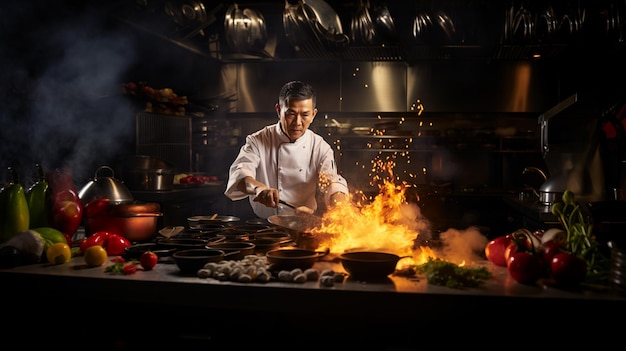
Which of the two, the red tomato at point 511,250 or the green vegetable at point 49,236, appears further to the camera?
the green vegetable at point 49,236

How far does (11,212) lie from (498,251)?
94.4 inches

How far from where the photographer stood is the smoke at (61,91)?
4445 mm

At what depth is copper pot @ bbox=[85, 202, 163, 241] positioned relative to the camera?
9.12 feet

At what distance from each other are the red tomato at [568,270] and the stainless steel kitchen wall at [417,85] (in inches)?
197

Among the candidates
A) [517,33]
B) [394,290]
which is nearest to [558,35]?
[517,33]

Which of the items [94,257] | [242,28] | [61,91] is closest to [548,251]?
[94,257]

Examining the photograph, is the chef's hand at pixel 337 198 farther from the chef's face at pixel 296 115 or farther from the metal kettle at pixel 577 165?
the metal kettle at pixel 577 165

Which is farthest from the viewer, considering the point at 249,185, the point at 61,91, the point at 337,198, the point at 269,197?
the point at 61,91

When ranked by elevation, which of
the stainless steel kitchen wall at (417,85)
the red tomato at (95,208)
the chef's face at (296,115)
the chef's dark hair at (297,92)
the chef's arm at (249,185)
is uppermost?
the stainless steel kitchen wall at (417,85)

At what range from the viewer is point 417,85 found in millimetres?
6797

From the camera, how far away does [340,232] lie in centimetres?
268

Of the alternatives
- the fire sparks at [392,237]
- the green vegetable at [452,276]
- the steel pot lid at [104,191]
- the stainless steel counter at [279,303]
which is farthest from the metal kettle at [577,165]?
the steel pot lid at [104,191]

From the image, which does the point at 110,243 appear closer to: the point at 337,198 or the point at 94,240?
the point at 94,240

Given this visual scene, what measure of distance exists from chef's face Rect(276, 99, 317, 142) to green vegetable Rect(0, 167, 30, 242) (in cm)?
197
